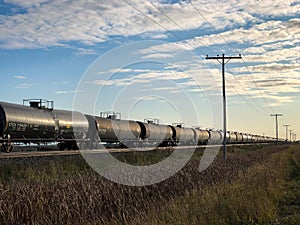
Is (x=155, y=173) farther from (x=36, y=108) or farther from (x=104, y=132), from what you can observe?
(x=104, y=132)

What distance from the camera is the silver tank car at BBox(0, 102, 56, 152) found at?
2869 centimetres

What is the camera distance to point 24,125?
3041 cm

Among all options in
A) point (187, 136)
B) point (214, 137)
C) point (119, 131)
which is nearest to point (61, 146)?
point (119, 131)

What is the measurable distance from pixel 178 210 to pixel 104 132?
106ft

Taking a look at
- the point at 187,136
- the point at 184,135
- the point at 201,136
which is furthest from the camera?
the point at 201,136

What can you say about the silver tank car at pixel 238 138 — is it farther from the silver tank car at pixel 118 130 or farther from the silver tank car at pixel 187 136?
the silver tank car at pixel 118 130

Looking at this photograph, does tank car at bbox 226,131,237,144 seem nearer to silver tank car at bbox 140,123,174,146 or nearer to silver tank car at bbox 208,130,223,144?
silver tank car at bbox 208,130,223,144

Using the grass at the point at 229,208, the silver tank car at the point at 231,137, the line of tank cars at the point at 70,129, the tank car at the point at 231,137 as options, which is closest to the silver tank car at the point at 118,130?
the line of tank cars at the point at 70,129

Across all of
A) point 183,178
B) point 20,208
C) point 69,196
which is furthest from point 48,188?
point 183,178

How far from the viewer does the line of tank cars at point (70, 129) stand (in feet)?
96.7

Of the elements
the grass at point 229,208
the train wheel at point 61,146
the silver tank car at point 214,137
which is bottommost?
the grass at point 229,208

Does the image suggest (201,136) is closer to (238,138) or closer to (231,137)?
(231,137)

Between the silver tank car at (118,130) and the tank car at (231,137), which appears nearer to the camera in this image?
the silver tank car at (118,130)

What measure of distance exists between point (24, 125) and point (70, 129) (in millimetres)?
7094
